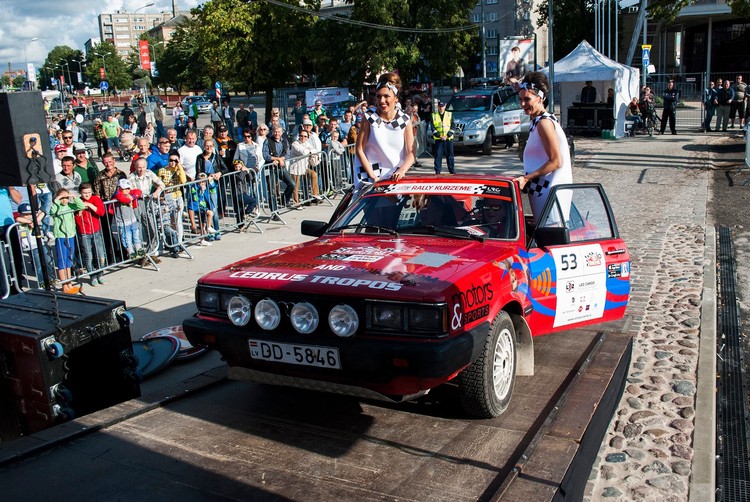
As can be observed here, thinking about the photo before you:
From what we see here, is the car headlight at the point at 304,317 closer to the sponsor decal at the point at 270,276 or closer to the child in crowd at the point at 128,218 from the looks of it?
the sponsor decal at the point at 270,276

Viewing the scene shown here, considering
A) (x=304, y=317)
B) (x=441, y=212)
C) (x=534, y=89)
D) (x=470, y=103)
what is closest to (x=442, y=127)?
(x=470, y=103)

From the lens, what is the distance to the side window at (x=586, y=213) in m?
5.77

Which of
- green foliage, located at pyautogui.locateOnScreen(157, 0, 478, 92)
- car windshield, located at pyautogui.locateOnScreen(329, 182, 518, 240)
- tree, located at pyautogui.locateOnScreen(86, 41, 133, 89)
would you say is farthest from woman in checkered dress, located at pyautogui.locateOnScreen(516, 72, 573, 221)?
tree, located at pyautogui.locateOnScreen(86, 41, 133, 89)

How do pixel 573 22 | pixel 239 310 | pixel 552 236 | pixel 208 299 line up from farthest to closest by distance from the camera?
pixel 573 22 < pixel 552 236 < pixel 208 299 < pixel 239 310

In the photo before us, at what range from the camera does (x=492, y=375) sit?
423cm

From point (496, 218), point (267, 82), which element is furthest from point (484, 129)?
point (496, 218)

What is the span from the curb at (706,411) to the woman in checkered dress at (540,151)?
188cm

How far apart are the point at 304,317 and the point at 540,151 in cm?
311

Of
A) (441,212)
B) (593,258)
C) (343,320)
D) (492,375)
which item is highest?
(441,212)

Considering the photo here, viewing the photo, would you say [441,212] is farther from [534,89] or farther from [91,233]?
[91,233]

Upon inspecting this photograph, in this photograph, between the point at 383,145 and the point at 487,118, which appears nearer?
the point at 383,145

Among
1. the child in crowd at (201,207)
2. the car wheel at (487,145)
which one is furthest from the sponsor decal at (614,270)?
the car wheel at (487,145)

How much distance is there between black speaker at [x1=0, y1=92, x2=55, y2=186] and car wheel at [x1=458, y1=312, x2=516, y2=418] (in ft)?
12.0

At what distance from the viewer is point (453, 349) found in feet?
12.6
